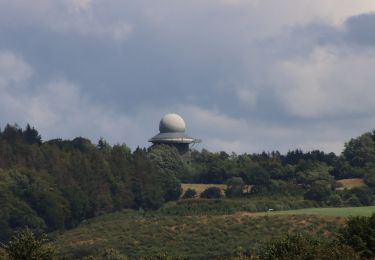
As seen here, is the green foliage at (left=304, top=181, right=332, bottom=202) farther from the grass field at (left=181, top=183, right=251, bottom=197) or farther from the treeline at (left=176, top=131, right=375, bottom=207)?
the grass field at (left=181, top=183, right=251, bottom=197)

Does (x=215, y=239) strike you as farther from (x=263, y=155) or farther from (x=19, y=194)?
(x=263, y=155)

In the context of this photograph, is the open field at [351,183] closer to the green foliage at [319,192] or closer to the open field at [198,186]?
the green foliage at [319,192]

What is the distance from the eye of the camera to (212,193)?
17025 centimetres

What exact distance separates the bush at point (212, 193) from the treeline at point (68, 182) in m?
5.82

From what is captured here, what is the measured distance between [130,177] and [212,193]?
1255 centimetres

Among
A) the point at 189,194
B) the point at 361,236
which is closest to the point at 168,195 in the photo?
the point at 189,194

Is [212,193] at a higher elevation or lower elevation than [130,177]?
lower

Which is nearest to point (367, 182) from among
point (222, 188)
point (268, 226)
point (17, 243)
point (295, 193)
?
point (295, 193)

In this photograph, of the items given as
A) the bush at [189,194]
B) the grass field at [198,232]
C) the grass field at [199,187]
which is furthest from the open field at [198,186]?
the grass field at [198,232]

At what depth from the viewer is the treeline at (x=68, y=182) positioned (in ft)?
495

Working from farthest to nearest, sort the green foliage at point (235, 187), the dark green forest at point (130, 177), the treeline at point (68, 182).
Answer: the green foliage at point (235, 187), the dark green forest at point (130, 177), the treeline at point (68, 182)

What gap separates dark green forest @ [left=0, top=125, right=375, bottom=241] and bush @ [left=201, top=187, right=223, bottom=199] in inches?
58.3

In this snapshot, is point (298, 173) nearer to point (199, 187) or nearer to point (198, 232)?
point (199, 187)

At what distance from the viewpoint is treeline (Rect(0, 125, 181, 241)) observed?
495 feet
